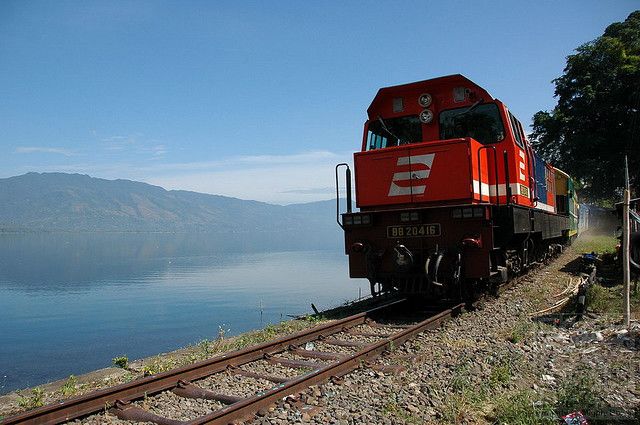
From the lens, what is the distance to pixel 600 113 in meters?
31.6

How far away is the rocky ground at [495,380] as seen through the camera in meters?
4.26

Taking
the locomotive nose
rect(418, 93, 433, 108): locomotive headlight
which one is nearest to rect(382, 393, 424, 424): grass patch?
A: the locomotive nose

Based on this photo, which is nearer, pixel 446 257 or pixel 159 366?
pixel 159 366

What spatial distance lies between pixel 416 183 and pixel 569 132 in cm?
2909

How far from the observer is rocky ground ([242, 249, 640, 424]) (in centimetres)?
426

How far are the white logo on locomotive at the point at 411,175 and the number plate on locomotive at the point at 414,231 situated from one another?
587 millimetres

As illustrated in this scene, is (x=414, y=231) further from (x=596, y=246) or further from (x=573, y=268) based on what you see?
(x=596, y=246)

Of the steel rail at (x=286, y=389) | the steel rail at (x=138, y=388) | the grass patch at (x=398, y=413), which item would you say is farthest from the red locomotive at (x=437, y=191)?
the grass patch at (x=398, y=413)

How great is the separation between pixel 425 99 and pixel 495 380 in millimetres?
5517

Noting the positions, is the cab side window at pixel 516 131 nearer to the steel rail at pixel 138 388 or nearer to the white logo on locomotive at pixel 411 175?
the white logo on locomotive at pixel 411 175

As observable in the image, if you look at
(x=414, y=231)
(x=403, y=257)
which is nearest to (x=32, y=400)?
(x=403, y=257)

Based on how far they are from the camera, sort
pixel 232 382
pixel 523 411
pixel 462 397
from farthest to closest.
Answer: pixel 232 382 < pixel 462 397 < pixel 523 411

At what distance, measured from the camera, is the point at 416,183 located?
8805mm

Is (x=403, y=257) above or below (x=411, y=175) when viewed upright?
below
